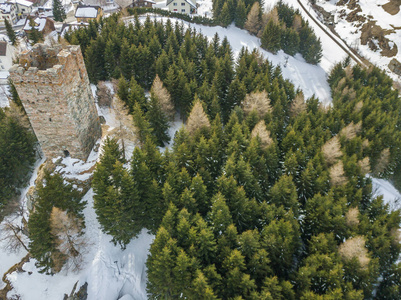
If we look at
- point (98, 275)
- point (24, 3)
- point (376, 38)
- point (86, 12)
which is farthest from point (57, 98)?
point (24, 3)

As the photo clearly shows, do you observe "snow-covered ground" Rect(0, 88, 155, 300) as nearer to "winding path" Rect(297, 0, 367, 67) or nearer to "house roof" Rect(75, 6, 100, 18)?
"winding path" Rect(297, 0, 367, 67)

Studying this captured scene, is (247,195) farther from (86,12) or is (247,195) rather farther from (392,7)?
(392,7)

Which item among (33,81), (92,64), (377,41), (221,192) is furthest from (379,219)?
(377,41)

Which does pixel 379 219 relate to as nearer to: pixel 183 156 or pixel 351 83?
pixel 183 156

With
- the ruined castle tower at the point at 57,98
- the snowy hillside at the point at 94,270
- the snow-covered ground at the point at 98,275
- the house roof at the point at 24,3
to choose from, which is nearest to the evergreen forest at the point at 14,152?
the snowy hillside at the point at 94,270

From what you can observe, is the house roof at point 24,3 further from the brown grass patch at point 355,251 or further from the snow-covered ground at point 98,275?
the brown grass patch at point 355,251
